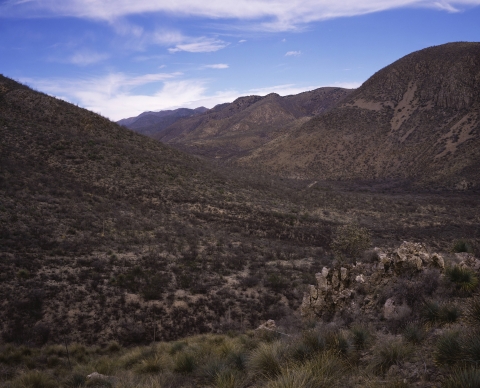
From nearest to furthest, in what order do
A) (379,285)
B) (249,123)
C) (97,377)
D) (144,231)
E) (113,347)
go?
1. (97,377)
2. (113,347)
3. (379,285)
4. (144,231)
5. (249,123)

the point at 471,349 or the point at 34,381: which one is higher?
the point at 471,349

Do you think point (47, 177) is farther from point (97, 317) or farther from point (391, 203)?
point (391, 203)

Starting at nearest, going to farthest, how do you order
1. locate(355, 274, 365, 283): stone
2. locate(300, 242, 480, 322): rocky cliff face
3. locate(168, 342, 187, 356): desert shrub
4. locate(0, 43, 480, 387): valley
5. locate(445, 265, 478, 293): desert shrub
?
locate(0, 43, 480, 387): valley < locate(445, 265, 478, 293): desert shrub < locate(300, 242, 480, 322): rocky cliff face < locate(168, 342, 187, 356): desert shrub < locate(355, 274, 365, 283): stone

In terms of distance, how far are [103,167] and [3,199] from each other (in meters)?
12.0

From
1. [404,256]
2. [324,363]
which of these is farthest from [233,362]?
[404,256]

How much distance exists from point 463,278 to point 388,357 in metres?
4.54

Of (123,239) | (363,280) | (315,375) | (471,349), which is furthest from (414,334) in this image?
(123,239)

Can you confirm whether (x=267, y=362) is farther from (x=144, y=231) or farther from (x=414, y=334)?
(x=144, y=231)

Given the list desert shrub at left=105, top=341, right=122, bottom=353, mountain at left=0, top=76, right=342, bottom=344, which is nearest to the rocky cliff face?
mountain at left=0, top=76, right=342, bottom=344

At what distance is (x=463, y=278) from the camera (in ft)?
25.7

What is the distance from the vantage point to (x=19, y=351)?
848 cm

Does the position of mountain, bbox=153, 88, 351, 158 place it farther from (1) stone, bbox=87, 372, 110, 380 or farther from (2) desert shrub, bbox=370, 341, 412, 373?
(2) desert shrub, bbox=370, 341, 412, 373

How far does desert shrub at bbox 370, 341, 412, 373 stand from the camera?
468 centimetres

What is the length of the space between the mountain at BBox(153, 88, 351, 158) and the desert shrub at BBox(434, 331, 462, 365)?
8380 centimetres
